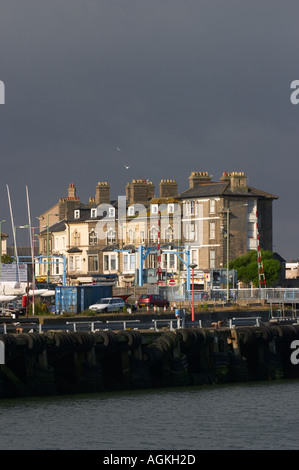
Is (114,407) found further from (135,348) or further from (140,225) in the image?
(140,225)

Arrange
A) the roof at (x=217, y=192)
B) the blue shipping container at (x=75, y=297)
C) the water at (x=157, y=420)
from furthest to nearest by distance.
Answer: the roof at (x=217, y=192)
the blue shipping container at (x=75, y=297)
the water at (x=157, y=420)

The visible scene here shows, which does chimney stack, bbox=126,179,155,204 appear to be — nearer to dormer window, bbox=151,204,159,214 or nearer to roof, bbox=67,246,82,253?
dormer window, bbox=151,204,159,214

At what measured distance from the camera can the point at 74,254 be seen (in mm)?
155000

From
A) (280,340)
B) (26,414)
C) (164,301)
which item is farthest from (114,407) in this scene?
(164,301)

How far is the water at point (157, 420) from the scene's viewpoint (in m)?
38.0

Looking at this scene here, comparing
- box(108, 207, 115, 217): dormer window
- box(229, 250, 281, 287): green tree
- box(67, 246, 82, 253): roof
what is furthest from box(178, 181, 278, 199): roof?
box(67, 246, 82, 253): roof

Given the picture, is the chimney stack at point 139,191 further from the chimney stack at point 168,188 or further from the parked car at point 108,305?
the parked car at point 108,305

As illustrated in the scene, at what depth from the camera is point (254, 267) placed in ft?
426

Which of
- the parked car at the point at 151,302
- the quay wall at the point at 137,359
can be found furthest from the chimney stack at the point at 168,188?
the quay wall at the point at 137,359

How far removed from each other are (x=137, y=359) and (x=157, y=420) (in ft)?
25.8

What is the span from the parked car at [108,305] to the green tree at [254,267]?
4446cm

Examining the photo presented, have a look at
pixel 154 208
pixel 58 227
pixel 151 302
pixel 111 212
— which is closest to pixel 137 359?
pixel 151 302

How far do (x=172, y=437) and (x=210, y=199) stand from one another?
98624mm

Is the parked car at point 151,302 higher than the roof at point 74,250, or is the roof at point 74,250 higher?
the roof at point 74,250
